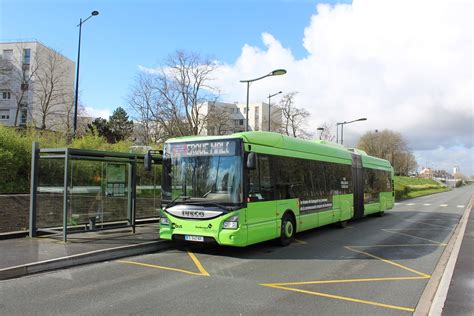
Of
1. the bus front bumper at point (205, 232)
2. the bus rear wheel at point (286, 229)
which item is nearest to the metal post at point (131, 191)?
the bus front bumper at point (205, 232)

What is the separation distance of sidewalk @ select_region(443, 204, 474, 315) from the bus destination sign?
5.38 meters

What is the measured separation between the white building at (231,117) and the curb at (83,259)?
5552mm

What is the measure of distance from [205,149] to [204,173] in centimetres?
61

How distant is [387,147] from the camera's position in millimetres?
104125

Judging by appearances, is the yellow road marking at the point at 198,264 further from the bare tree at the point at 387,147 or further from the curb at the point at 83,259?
the bare tree at the point at 387,147

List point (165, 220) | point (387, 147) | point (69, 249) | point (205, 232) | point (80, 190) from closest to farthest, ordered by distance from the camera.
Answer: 1. point (69, 249)
2. point (205, 232)
3. point (165, 220)
4. point (80, 190)
5. point (387, 147)

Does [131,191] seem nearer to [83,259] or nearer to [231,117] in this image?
[83,259]

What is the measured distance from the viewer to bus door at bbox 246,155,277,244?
10641mm

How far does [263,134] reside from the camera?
1175 centimetres

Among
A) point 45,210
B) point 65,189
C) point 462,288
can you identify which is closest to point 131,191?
point 45,210

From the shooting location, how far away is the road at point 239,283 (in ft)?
21.0

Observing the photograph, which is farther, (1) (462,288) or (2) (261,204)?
(2) (261,204)

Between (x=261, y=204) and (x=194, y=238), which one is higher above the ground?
(x=261, y=204)

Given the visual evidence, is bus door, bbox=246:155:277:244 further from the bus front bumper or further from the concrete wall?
the concrete wall
